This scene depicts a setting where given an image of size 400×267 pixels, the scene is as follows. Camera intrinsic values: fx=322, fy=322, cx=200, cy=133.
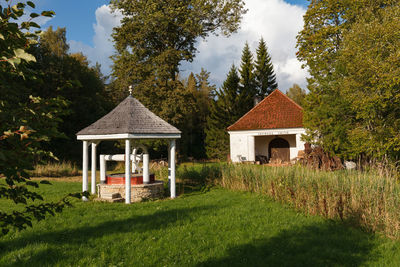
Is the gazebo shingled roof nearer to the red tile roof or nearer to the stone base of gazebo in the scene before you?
the stone base of gazebo

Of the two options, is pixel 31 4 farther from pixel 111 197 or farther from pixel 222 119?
pixel 222 119

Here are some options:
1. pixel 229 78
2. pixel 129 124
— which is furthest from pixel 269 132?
pixel 129 124

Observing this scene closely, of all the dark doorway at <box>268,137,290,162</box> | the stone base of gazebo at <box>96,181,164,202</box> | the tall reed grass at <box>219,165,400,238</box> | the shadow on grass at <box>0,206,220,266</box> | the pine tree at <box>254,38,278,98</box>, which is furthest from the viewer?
the pine tree at <box>254,38,278,98</box>

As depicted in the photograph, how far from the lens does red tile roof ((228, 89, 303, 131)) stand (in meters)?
25.1

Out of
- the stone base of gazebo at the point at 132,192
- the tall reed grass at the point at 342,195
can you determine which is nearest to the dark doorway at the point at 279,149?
the tall reed grass at the point at 342,195

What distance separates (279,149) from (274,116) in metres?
3.05

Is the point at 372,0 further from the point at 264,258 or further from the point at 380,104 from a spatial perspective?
the point at 264,258

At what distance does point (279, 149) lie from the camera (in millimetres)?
27516

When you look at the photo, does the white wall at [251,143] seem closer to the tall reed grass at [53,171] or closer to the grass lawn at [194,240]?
the tall reed grass at [53,171]

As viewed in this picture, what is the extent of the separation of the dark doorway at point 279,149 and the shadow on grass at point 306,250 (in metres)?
20.3

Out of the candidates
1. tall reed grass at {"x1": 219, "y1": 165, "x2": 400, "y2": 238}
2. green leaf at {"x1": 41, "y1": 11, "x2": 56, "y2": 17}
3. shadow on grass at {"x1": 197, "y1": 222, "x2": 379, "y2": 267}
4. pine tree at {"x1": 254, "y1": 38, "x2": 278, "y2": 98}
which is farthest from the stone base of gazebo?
pine tree at {"x1": 254, "y1": 38, "x2": 278, "y2": 98}

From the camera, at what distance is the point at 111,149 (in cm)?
3058

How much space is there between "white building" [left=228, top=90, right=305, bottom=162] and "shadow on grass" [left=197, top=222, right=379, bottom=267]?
60.0 ft

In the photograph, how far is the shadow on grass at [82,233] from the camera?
530cm
